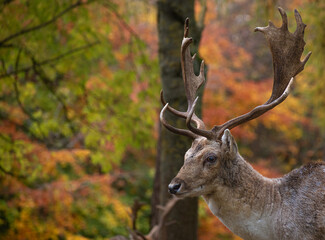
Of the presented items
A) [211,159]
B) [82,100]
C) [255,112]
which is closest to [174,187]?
[211,159]

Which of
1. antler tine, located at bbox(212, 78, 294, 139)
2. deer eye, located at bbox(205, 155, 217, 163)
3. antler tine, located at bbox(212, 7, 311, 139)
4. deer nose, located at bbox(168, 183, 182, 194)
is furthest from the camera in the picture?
antler tine, located at bbox(212, 7, 311, 139)

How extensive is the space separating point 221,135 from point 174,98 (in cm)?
173

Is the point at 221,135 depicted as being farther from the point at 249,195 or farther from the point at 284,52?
the point at 284,52

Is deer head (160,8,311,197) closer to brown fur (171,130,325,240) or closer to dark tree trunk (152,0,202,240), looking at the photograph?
brown fur (171,130,325,240)

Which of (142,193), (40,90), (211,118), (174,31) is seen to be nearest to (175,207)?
(174,31)

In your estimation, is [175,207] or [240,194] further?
[175,207]

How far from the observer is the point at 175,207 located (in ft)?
16.1

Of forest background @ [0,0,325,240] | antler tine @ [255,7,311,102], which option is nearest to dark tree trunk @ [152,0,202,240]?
forest background @ [0,0,325,240]

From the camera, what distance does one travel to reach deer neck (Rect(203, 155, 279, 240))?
3.01 metres

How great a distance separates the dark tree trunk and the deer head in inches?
50.1

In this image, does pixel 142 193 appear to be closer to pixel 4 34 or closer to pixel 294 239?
pixel 4 34

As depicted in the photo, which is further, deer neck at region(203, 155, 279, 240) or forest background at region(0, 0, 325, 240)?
forest background at region(0, 0, 325, 240)

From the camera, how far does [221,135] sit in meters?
3.17

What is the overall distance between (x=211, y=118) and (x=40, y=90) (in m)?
3.77
